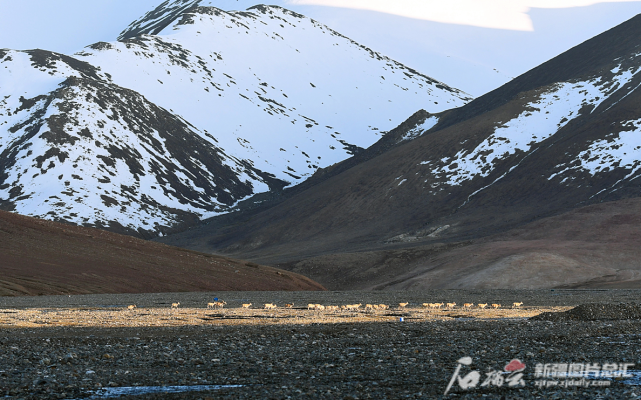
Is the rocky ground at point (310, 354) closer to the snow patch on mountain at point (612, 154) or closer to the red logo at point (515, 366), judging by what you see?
the red logo at point (515, 366)

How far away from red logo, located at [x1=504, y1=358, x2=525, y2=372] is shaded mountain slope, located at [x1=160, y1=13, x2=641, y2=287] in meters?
97.2

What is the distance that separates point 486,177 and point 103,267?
8771 cm

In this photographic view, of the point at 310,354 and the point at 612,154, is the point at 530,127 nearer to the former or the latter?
the point at 612,154

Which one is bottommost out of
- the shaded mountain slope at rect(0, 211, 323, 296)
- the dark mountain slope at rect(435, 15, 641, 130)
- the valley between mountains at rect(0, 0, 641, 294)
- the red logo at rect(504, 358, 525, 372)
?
the red logo at rect(504, 358, 525, 372)

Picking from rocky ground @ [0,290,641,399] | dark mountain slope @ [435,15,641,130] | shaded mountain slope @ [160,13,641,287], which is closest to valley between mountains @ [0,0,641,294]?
shaded mountain slope @ [160,13,641,287]

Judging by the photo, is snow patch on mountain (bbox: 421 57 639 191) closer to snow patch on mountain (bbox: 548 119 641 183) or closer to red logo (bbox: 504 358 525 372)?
snow patch on mountain (bbox: 548 119 641 183)

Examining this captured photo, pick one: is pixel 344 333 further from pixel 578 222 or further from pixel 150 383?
pixel 578 222

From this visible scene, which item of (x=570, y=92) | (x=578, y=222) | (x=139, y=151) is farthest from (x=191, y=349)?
(x=139, y=151)

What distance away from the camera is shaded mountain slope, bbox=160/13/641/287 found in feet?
416

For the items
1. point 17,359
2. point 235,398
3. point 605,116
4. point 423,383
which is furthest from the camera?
point 605,116

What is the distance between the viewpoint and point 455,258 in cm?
9675

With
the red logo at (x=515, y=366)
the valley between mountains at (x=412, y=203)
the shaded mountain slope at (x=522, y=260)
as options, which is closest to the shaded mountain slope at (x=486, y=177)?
the valley between mountains at (x=412, y=203)

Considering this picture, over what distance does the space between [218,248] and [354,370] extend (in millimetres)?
138005

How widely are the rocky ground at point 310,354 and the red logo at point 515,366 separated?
184mm
